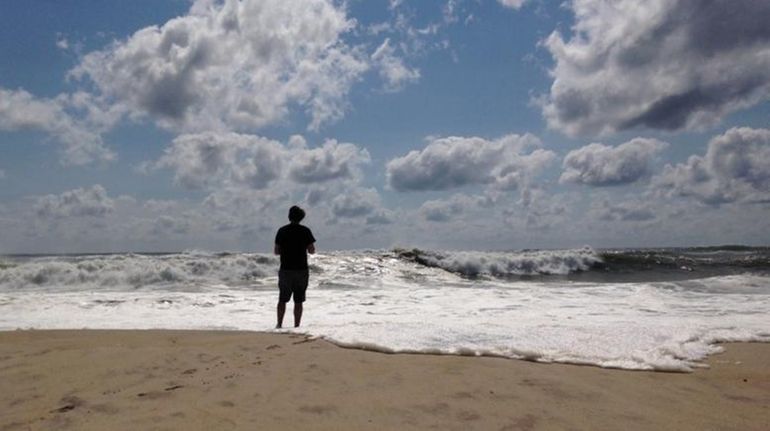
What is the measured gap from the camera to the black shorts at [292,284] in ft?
26.2

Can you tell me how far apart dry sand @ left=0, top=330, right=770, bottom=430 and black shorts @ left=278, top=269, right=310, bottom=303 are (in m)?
2.54

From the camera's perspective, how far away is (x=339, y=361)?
4754mm

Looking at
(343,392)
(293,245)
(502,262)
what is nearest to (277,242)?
(293,245)

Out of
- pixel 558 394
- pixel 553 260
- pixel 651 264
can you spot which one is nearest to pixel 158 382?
pixel 558 394

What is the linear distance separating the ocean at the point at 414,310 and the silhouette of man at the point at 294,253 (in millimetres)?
572

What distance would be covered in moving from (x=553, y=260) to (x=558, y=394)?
24515mm

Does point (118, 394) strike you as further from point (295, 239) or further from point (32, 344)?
point (295, 239)

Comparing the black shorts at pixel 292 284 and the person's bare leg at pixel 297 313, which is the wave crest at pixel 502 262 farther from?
the person's bare leg at pixel 297 313

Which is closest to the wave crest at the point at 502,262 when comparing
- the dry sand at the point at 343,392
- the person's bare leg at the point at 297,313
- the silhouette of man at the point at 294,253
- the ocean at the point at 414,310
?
the ocean at the point at 414,310

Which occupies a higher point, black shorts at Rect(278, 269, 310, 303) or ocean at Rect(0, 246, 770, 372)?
black shorts at Rect(278, 269, 310, 303)

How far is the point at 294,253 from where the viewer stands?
8.14 m

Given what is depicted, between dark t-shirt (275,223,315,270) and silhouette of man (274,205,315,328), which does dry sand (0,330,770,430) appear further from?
dark t-shirt (275,223,315,270)

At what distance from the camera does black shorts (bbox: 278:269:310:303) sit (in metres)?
7.97

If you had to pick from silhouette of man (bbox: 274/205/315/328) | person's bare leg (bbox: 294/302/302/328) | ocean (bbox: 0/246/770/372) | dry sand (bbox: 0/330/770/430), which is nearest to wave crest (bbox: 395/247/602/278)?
ocean (bbox: 0/246/770/372)
